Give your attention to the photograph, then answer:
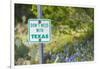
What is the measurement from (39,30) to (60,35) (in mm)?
170

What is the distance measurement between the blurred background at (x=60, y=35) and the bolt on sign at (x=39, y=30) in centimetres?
3

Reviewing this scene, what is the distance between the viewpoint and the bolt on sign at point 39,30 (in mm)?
1675

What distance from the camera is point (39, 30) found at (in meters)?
1.69

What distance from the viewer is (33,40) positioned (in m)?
1.68

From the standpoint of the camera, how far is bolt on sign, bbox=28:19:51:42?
167 centimetres

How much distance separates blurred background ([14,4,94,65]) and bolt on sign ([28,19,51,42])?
25 millimetres

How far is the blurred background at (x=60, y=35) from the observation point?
165 cm

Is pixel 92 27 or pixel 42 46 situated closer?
pixel 42 46

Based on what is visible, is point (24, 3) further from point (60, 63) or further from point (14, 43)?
point (60, 63)

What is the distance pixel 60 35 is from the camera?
1.75 meters

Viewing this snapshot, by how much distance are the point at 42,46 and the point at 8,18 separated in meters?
0.32
